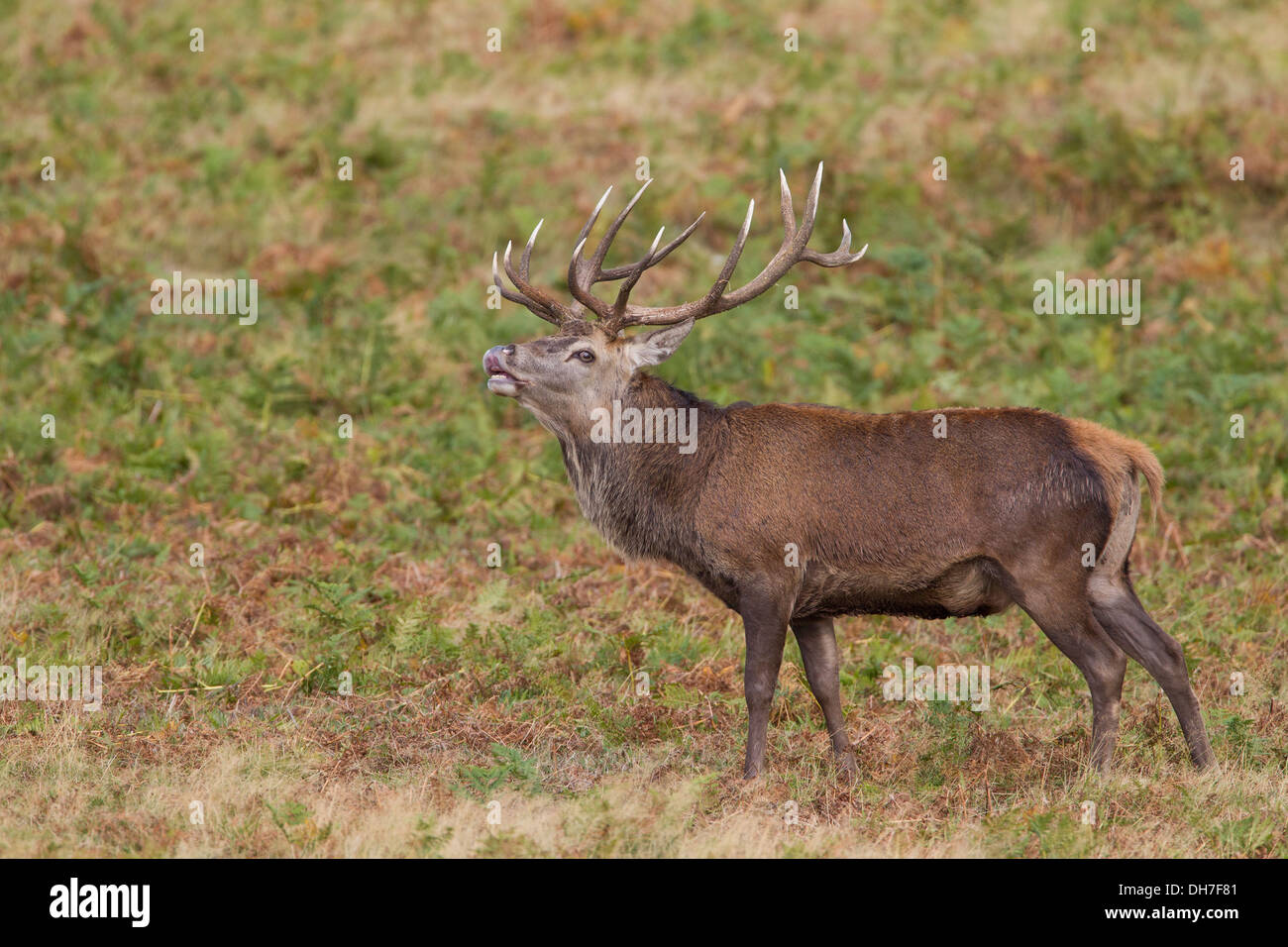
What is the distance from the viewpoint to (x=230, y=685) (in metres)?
8.84

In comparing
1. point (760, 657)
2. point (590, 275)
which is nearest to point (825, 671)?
point (760, 657)

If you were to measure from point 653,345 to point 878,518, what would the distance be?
1.56m

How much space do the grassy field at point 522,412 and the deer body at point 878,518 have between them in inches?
24.3

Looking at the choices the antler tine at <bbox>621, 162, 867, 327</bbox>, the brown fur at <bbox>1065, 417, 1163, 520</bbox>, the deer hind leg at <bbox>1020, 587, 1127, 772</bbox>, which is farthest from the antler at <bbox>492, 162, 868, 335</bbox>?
the deer hind leg at <bbox>1020, 587, 1127, 772</bbox>

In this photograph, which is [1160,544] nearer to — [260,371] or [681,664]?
[681,664]

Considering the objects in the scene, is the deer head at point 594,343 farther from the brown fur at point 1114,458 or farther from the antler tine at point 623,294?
the brown fur at point 1114,458

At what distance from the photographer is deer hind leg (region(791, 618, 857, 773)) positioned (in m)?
8.30

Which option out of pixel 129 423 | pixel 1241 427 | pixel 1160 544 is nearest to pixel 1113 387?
pixel 1241 427

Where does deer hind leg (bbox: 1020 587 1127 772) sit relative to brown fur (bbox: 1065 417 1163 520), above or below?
below

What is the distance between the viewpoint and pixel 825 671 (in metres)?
8.41

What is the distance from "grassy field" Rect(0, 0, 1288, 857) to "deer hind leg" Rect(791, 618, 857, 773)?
0.49 ft

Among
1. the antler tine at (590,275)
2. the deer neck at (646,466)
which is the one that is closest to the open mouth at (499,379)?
the deer neck at (646,466)

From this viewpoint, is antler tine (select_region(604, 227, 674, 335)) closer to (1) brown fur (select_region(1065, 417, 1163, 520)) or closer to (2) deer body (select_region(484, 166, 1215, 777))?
(2) deer body (select_region(484, 166, 1215, 777))
